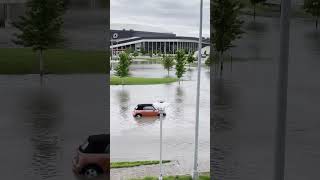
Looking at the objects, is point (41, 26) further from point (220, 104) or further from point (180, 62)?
point (180, 62)

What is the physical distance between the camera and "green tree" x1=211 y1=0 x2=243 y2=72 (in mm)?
4156

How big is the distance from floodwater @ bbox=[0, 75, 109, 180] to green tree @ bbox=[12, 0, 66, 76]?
0.24 m

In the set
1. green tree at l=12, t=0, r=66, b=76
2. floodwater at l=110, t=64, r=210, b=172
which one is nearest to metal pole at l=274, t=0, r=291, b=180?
green tree at l=12, t=0, r=66, b=76

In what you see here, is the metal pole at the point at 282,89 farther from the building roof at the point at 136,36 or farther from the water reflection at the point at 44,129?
the building roof at the point at 136,36

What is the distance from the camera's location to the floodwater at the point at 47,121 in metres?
3.94

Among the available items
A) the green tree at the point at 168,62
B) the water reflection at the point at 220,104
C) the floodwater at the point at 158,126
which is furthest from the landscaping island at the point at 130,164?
the green tree at the point at 168,62

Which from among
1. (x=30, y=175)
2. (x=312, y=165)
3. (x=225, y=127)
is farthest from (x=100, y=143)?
(x=312, y=165)

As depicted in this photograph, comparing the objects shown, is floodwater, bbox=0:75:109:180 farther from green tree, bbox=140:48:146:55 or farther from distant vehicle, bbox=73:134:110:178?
green tree, bbox=140:48:146:55

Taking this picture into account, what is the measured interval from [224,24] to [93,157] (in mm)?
1774

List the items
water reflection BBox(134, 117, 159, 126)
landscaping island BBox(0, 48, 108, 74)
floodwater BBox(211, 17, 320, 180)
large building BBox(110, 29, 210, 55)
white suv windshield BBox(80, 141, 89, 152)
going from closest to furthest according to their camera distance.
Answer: floodwater BBox(211, 17, 320, 180) < landscaping island BBox(0, 48, 108, 74) < white suv windshield BBox(80, 141, 89, 152) < water reflection BBox(134, 117, 159, 126) < large building BBox(110, 29, 210, 55)

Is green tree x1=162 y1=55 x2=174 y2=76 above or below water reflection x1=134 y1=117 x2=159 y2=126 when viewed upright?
above

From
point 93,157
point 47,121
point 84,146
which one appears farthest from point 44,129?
point 93,157

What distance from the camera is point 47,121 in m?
4.09

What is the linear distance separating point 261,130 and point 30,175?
6.92 feet
